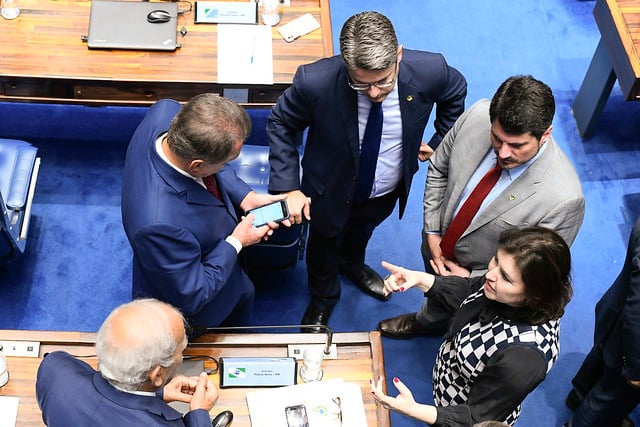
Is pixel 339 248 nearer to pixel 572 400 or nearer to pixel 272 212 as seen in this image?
pixel 272 212

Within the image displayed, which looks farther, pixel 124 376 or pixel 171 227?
pixel 171 227

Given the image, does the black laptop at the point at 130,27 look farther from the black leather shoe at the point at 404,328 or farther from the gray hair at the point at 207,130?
the black leather shoe at the point at 404,328

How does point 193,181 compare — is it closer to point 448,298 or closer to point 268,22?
point 448,298

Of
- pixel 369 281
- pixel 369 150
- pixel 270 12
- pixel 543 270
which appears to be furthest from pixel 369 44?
pixel 369 281

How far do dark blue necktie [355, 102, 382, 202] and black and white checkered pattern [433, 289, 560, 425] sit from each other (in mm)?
762

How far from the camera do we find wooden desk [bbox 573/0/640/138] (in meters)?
4.33


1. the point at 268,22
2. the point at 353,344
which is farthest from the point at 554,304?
the point at 268,22

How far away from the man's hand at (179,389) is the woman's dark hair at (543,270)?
1151 millimetres

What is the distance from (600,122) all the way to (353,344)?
8.77 ft

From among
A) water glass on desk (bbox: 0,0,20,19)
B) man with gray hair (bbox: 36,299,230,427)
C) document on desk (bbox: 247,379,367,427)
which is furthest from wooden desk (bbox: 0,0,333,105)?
man with gray hair (bbox: 36,299,230,427)

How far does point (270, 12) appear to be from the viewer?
436 cm

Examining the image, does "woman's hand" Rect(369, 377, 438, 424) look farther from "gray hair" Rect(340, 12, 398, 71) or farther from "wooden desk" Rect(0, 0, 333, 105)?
"wooden desk" Rect(0, 0, 333, 105)

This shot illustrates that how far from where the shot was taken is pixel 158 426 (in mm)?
2537

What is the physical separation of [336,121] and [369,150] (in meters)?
0.20
